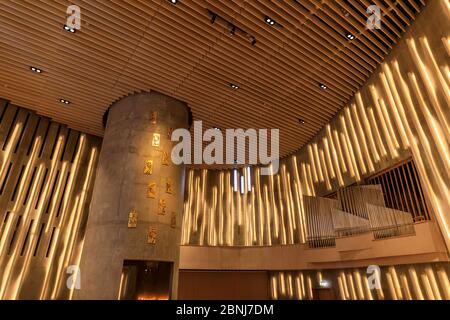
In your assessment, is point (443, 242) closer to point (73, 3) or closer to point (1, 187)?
point (73, 3)

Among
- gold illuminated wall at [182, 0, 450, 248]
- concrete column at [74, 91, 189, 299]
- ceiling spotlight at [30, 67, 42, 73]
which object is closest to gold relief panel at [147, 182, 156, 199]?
concrete column at [74, 91, 189, 299]

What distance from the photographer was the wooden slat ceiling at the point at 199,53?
5.74 m

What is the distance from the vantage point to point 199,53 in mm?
6562

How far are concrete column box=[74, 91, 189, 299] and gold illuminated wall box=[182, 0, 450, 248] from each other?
3843mm

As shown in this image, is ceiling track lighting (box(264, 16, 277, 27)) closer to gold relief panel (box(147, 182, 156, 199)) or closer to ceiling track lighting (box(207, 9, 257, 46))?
ceiling track lighting (box(207, 9, 257, 46))

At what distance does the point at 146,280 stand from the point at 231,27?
580 cm

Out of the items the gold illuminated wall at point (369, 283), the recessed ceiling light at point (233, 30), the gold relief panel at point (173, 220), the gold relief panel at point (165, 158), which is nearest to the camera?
the gold illuminated wall at point (369, 283)

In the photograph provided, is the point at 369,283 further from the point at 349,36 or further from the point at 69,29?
the point at 69,29

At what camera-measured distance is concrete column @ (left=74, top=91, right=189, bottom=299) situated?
6.24 m

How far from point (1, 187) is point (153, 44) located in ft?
17.2

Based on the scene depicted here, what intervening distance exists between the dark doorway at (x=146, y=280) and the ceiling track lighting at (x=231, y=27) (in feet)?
16.8

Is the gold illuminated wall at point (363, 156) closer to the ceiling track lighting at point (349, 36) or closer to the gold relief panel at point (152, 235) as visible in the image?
the ceiling track lighting at point (349, 36)

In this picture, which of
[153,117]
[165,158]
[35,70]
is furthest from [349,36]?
[35,70]

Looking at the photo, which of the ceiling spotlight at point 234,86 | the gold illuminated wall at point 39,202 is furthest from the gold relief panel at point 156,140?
the gold illuminated wall at point 39,202
